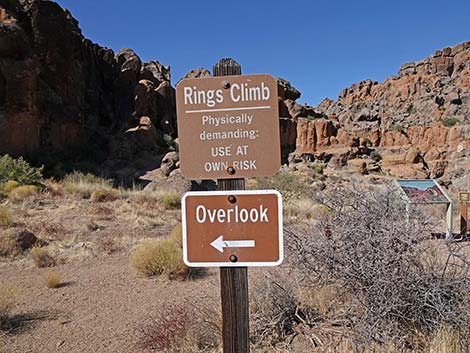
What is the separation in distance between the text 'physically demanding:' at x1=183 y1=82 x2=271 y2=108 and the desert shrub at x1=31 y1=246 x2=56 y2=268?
6525 mm

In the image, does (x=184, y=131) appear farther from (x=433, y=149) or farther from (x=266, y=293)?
(x=433, y=149)

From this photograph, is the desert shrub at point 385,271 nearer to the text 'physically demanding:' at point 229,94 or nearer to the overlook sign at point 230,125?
the overlook sign at point 230,125

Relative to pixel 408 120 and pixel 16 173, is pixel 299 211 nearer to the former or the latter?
pixel 16 173

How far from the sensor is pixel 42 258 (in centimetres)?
711

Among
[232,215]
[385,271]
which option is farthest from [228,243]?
[385,271]

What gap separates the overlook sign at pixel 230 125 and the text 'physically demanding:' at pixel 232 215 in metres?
0.18

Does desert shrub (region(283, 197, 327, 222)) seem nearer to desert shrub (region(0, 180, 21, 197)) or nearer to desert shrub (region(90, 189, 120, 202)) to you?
desert shrub (region(90, 189, 120, 202))

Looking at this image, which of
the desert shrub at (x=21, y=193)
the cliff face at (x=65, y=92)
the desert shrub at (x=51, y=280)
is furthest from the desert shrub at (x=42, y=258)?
the cliff face at (x=65, y=92)

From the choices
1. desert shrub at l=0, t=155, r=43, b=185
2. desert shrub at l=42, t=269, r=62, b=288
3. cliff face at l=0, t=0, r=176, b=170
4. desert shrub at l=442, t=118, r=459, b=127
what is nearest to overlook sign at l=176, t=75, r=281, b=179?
desert shrub at l=42, t=269, r=62, b=288

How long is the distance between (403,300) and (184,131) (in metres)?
2.54

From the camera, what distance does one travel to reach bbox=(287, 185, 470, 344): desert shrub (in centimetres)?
306

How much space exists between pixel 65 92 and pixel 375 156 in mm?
29588

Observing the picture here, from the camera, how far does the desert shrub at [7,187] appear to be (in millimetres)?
13881

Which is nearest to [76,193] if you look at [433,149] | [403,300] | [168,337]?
[168,337]
